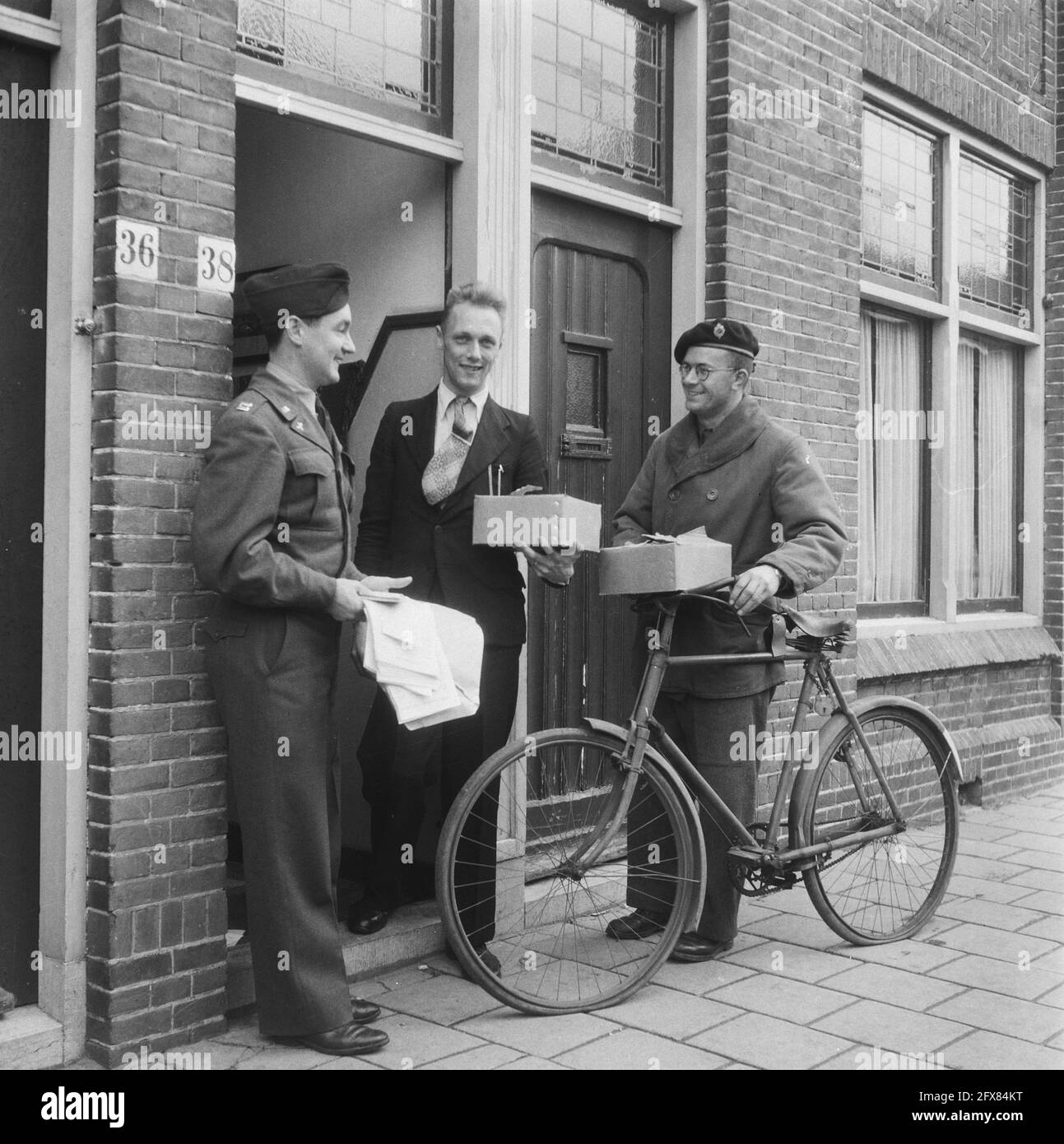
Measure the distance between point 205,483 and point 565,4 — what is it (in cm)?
309

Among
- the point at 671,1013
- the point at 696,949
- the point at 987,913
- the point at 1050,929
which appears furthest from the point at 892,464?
the point at 671,1013

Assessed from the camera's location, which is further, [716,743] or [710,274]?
[710,274]

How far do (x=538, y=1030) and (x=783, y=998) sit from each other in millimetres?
858

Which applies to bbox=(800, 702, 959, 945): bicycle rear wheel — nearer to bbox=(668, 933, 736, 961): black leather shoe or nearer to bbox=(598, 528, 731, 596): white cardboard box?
bbox=(668, 933, 736, 961): black leather shoe

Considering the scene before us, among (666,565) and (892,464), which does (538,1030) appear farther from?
(892,464)

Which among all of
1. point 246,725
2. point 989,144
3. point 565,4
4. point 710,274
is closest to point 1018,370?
point 989,144

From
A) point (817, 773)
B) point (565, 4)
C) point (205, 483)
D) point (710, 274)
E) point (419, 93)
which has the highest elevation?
point (565, 4)

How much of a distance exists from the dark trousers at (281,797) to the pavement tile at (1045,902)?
3109mm

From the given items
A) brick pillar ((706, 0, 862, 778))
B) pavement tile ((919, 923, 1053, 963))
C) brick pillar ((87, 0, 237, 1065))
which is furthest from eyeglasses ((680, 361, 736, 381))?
pavement tile ((919, 923, 1053, 963))

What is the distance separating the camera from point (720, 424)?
16.0 ft

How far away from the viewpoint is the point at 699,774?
455cm

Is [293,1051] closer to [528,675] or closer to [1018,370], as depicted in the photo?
[528,675]

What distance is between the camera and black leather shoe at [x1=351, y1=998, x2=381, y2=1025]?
4008 millimetres

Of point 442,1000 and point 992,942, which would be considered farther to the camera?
point 992,942
